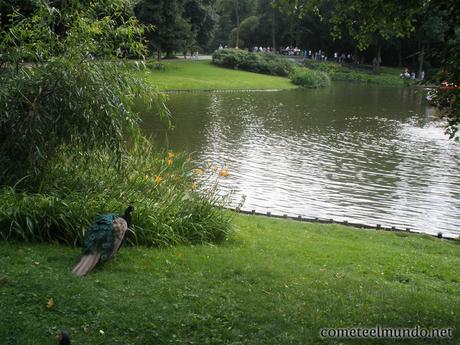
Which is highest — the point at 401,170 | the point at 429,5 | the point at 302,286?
the point at 429,5

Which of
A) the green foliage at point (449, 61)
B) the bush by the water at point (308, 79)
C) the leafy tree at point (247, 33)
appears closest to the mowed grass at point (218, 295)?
the green foliage at point (449, 61)

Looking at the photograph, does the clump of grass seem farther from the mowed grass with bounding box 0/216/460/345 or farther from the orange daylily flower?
the mowed grass with bounding box 0/216/460/345

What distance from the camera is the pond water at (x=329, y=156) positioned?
48.1 ft

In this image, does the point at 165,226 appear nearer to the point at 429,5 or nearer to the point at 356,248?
the point at 356,248

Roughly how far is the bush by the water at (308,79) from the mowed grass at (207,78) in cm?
89

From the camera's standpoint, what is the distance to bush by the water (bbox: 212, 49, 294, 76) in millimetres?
59975

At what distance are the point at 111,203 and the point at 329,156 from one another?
1458 centimetres

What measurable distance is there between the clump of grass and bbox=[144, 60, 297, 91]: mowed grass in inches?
1267

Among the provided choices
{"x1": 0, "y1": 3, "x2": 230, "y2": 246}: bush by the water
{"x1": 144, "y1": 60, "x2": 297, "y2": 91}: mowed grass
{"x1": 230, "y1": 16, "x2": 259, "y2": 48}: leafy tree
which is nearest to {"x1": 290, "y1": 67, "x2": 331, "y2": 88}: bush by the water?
{"x1": 144, "y1": 60, "x2": 297, "y2": 91}: mowed grass

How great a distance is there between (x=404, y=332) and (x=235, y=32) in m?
85.1

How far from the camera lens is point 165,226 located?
8297 millimetres

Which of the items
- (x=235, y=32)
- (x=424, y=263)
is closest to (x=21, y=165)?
(x=424, y=263)

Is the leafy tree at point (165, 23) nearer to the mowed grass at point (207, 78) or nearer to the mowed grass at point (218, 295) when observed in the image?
the mowed grass at point (207, 78)

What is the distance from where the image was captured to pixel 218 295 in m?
5.96
